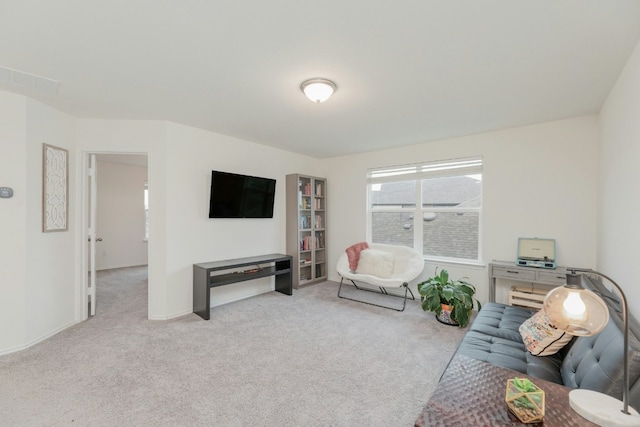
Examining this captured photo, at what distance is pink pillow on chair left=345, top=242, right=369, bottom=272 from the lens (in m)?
4.68

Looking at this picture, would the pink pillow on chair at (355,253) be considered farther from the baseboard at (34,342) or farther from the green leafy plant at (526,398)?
the baseboard at (34,342)

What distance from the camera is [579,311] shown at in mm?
1118

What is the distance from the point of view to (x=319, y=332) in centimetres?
322

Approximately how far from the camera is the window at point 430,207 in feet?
13.7

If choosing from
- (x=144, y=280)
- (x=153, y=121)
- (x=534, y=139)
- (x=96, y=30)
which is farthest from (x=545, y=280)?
(x=144, y=280)

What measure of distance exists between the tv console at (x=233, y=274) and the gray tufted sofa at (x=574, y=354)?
281cm

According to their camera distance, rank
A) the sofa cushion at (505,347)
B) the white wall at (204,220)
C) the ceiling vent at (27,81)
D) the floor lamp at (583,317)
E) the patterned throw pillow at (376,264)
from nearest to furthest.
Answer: the floor lamp at (583,317)
the sofa cushion at (505,347)
the ceiling vent at (27,81)
the white wall at (204,220)
the patterned throw pillow at (376,264)

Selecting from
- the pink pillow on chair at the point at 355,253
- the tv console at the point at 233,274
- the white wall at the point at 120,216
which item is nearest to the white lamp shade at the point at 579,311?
the tv console at the point at 233,274

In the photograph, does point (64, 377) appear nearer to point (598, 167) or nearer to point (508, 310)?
point (508, 310)

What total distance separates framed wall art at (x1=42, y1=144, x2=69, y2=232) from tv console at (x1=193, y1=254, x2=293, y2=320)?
1.51m

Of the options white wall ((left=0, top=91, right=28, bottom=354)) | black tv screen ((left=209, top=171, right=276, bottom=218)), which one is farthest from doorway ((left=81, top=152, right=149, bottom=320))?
white wall ((left=0, top=91, right=28, bottom=354))

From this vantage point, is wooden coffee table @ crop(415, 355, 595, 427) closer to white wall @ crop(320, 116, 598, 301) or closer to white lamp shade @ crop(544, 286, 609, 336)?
white lamp shade @ crop(544, 286, 609, 336)

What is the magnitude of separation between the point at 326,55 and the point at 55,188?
322 cm

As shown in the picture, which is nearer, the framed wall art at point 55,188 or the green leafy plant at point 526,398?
the green leafy plant at point 526,398
